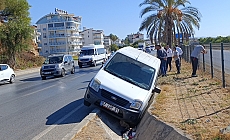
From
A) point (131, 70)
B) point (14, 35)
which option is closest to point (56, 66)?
point (131, 70)

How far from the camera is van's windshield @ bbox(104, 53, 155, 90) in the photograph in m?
8.67

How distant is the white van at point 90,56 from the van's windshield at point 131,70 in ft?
80.9

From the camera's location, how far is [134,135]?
751cm

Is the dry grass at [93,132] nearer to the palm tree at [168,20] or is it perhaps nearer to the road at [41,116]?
the road at [41,116]

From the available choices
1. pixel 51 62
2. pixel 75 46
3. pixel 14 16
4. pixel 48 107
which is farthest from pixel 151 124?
pixel 75 46

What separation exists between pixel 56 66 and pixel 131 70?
45.1 ft

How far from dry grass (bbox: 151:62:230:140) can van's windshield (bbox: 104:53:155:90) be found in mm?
770

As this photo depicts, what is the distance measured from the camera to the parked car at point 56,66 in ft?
72.1

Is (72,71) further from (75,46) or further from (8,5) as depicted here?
(75,46)

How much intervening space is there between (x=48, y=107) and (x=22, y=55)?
1394 inches

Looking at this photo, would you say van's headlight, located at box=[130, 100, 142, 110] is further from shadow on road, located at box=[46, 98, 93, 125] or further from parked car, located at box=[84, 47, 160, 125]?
shadow on road, located at box=[46, 98, 93, 125]

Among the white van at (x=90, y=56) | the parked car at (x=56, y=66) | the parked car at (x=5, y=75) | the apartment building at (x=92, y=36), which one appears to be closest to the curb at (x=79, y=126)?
the parked car at (x=56, y=66)

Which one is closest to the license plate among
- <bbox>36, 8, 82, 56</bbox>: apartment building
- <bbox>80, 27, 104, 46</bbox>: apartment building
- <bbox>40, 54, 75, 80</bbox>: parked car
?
<bbox>40, 54, 75, 80</bbox>: parked car

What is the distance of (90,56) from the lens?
34531 millimetres
